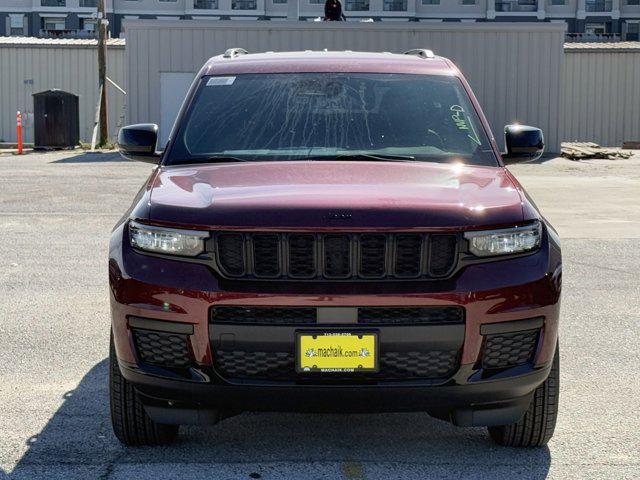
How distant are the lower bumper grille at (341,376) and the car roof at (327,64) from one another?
2.14m

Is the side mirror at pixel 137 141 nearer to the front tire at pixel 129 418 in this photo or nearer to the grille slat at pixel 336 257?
the front tire at pixel 129 418

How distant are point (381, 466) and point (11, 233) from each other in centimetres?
906

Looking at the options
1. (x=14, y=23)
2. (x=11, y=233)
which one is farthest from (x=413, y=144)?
(x=14, y=23)

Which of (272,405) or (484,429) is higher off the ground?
(272,405)

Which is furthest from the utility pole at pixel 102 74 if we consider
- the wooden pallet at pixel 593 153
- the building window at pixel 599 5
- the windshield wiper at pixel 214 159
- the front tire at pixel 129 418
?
the building window at pixel 599 5

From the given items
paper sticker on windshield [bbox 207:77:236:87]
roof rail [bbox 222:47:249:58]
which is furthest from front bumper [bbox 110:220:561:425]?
roof rail [bbox 222:47:249:58]

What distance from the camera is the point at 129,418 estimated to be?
467 cm

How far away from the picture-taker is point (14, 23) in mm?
77312

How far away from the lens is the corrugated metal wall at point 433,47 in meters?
32.7

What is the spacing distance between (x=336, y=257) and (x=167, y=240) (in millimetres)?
672

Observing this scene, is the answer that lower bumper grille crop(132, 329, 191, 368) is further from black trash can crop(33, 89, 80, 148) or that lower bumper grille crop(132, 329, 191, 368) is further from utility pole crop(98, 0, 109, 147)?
black trash can crop(33, 89, 80, 148)

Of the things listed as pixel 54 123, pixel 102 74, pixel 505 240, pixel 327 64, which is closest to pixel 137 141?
pixel 327 64

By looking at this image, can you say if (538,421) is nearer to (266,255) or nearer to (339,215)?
(339,215)

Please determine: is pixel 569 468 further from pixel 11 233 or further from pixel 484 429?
pixel 11 233
